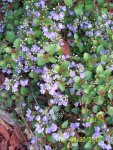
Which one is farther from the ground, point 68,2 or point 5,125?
point 68,2

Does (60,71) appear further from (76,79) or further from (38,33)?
(38,33)

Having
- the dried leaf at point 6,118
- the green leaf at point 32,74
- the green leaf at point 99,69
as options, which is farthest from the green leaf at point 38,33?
the dried leaf at point 6,118

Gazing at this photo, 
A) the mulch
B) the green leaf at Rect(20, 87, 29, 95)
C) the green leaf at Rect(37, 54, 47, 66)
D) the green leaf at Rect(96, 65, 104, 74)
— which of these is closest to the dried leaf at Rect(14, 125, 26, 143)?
the mulch

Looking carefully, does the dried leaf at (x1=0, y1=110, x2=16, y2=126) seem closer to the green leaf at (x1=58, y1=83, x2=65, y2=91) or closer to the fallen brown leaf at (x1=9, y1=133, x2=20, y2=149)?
the fallen brown leaf at (x1=9, y1=133, x2=20, y2=149)

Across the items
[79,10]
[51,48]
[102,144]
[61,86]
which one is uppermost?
[79,10]

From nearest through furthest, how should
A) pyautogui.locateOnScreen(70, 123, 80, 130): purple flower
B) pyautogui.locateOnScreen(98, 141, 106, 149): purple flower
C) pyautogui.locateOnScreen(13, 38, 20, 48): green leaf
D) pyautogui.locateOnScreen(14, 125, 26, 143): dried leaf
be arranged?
pyautogui.locateOnScreen(98, 141, 106, 149): purple flower
pyautogui.locateOnScreen(70, 123, 80, 130): purple flower
pyautogui.locateOnScreen(13, 38, 20, 48): green leaf
pyautogui.locateOnScreen(14, 125, 26, 143): dried leaf

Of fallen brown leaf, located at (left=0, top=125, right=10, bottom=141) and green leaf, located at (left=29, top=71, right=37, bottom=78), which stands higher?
green leaf, located at (left=29, top=71, right=37, bottom=78)

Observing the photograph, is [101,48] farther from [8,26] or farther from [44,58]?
[8,26]

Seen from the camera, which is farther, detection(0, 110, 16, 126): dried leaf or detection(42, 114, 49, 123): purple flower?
detection(0, 110, 16, 126): dried leaf

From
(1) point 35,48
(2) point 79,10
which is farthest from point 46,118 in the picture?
(2) point 79,10

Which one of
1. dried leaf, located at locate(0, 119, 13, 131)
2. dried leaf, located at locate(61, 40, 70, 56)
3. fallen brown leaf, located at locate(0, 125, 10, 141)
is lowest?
fallen brown leaf, located at locate(0, 125, 10, 141)
